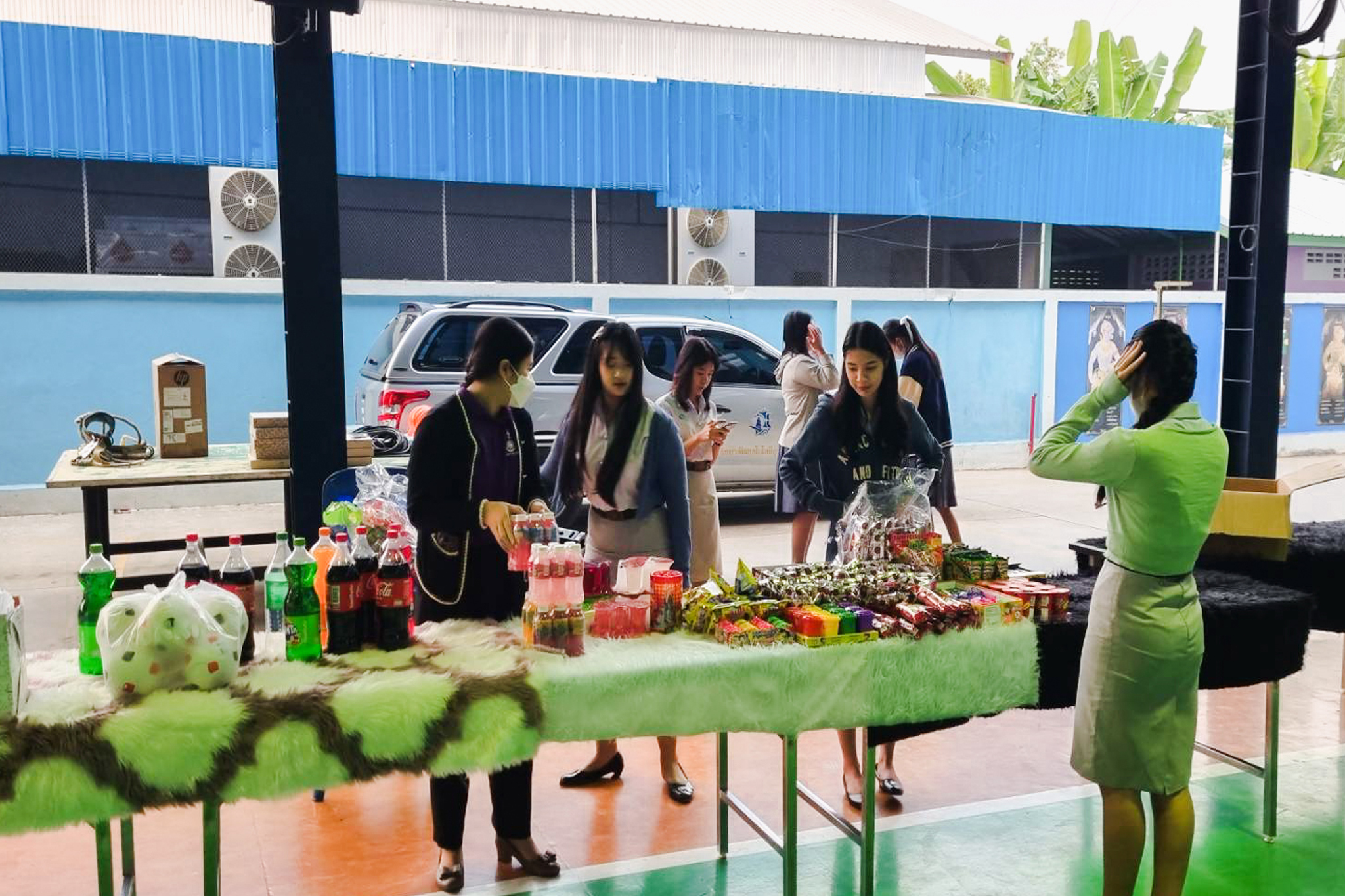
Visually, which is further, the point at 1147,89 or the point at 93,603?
the point at 1147,89

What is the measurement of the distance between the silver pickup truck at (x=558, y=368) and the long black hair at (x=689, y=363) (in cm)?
292

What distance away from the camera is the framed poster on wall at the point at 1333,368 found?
626 inches

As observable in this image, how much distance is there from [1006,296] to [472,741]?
13.0 m

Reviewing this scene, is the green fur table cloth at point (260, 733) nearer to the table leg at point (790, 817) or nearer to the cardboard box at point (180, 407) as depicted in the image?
the table leg at point (790, 817)

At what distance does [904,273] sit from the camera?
17.9 meters

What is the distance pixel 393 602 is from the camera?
114 inches

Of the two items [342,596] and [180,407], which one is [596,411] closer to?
[342,596]

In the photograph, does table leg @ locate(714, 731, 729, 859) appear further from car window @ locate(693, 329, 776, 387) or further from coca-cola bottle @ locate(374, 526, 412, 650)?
car window @ locate(693, 329, 776, 387)

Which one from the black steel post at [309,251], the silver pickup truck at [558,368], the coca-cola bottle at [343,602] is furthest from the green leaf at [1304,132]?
the coca-cola bottle at [343,602]

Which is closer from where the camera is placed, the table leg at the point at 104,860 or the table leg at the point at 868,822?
the table leg at the point at 104,860

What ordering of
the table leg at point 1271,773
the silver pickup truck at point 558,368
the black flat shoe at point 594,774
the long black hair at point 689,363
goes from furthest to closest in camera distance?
the silver pickup truck at point 558,368
the long black hair at point 689,363
the black flat shoe at point 594,774
the table leg at point 1271,773

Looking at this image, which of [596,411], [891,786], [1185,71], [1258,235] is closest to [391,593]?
[596,411]

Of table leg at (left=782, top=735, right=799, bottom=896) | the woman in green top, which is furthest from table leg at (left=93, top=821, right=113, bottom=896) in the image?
the woman in green top

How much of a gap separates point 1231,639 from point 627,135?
10.2 meters
